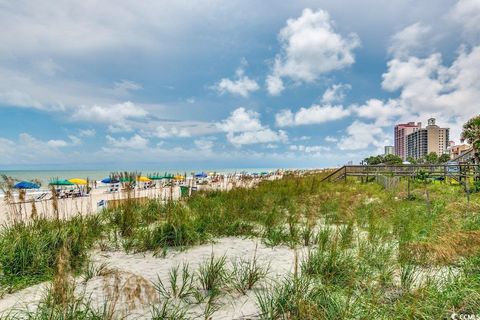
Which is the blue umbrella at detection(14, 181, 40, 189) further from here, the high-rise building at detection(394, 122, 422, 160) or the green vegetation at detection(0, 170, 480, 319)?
the high-rise building at detection(394, 122, 422, 160)

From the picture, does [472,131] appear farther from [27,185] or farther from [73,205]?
[27,185]

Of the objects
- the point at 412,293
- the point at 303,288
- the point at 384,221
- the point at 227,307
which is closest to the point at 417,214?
the point at 384,221

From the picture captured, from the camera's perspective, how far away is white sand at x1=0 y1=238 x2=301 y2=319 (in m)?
2.96

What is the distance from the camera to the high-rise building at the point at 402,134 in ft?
515

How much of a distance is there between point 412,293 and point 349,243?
2050 mm

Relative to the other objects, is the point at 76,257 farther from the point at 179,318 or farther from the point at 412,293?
the point at 412,293

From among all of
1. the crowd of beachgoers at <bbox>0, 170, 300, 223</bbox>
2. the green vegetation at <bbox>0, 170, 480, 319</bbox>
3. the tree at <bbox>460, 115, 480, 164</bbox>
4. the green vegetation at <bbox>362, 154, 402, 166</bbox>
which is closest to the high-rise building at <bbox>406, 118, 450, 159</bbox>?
the green vegetation at <bbox>362, 154, 402, 166</bbox>

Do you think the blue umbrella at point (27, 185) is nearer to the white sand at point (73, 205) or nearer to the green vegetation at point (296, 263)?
the white sand at point (73, 205)

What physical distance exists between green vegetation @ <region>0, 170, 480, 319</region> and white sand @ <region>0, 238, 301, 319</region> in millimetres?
146

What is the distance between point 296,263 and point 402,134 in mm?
185481

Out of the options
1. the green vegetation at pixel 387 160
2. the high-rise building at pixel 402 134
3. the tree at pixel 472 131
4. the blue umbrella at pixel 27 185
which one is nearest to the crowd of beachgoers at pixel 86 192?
the blue umbrella at pixel 27 185

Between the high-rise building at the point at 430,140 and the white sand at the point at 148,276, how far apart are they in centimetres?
14463

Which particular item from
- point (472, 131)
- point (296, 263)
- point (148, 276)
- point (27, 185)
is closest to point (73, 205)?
point (27, 185)

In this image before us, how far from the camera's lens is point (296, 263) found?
2.64 meters
